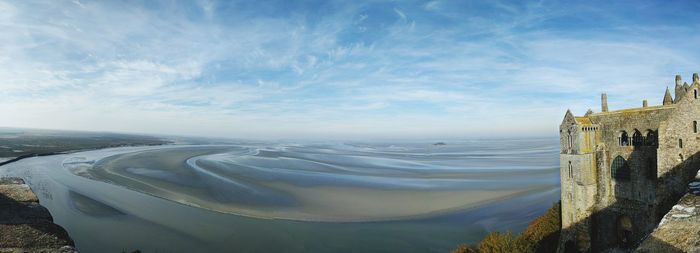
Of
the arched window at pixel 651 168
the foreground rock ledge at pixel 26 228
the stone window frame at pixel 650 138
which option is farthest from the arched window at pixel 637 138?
the foreground rock ledge at pixel 26 228

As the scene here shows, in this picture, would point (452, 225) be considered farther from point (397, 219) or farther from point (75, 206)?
point (75, 206)

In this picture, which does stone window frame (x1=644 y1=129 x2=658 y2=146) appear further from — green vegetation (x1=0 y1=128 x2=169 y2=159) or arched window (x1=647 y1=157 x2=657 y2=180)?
green vegetation (x1=0 y1=128 x2=169 y2=159)

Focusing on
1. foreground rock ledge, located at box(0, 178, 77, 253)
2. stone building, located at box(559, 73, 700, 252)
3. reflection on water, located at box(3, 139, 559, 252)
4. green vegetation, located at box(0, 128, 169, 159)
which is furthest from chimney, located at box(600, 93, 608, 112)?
green vegetation, located at box(0, 128, 169, 159)

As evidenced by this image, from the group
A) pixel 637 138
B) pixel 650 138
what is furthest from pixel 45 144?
pixel 650 138

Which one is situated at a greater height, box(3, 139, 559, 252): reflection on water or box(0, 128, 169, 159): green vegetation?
box(0, 128, 169, 159): green vegetation

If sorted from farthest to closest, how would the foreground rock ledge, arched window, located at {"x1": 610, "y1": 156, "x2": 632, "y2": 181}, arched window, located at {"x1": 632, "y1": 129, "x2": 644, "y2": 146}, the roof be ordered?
the roof
arched window, located at {"x1": 610, "y1": 156, "x2": 632, "y2": 181}
arched window, located at {"x1": 632, "y1": 129, "x2": 644, "y2": 146}
the foreground rock ledge

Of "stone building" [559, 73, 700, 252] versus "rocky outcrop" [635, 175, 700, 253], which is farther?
"stone building" [559, 73, 700, 252]

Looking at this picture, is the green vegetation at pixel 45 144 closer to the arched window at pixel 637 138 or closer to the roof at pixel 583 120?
the roof at pixel 583 120

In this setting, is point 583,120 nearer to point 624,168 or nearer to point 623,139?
point 623,139
